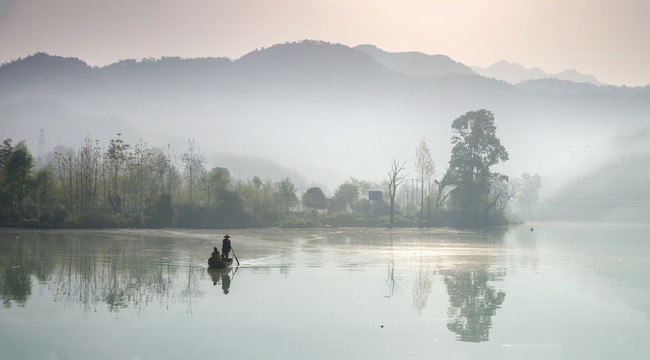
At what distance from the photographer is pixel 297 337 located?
17797 mm

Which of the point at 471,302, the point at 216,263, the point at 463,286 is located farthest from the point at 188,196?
the point at 471,302

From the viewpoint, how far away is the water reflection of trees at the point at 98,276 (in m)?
23.2

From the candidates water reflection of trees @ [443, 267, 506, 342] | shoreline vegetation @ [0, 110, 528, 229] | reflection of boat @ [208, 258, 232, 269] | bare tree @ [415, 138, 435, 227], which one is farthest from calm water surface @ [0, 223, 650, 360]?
bare tree @ [415, 138, 435, 227]

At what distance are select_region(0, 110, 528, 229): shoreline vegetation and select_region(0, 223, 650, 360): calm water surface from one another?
131 feet

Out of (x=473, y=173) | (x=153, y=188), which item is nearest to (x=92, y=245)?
(x=153, y=188)

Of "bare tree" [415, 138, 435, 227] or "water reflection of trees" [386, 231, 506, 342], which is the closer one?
"water reflection of trees" [386, 231, 506, 342]

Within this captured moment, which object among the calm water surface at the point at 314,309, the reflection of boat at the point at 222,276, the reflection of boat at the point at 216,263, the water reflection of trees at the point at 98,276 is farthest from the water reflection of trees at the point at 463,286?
the water reflection of trees at the point at 98,276

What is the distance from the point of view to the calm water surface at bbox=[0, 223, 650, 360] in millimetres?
16625

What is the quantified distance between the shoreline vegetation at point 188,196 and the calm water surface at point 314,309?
39943 millimetres

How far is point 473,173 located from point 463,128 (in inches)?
389

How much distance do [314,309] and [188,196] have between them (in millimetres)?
76162

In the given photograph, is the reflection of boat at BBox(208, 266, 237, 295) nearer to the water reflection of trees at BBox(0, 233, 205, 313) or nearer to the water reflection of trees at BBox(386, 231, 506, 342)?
the water reflection of trees at BBox(0, 233, 205, 313)

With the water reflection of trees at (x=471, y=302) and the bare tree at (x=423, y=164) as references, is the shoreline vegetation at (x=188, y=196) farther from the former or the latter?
the water reflection of trees at (x=471, y=302)

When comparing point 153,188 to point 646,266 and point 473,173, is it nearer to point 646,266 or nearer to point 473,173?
point 473,173
